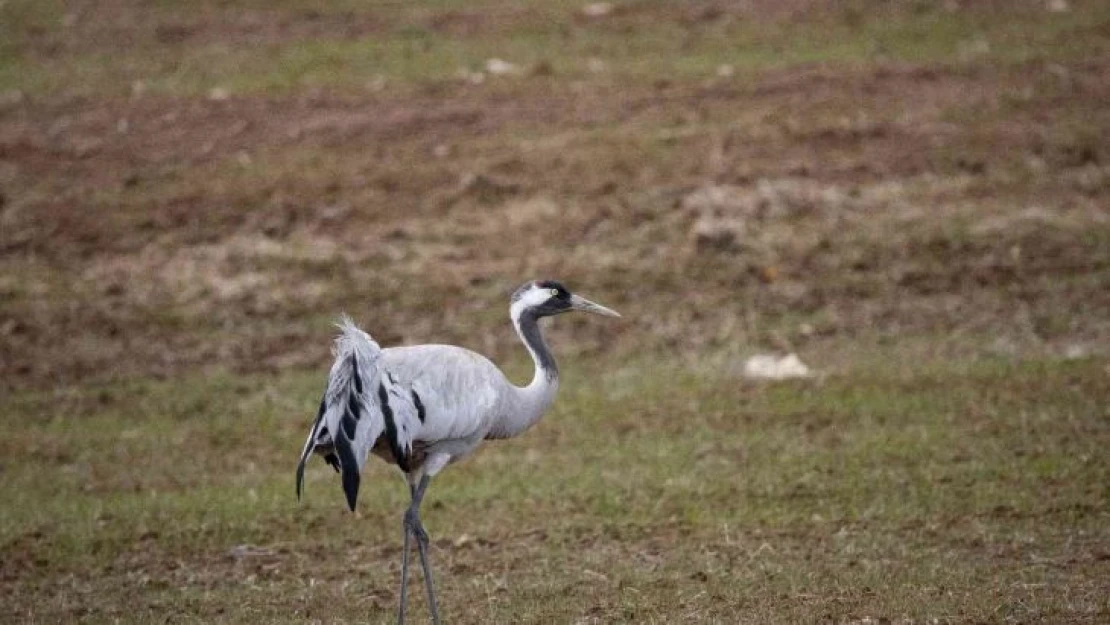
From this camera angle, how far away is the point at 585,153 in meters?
19.1

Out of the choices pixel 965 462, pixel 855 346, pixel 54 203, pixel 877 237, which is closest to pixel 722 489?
pixel 965 462

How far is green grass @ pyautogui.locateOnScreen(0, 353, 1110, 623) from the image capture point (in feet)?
31.3

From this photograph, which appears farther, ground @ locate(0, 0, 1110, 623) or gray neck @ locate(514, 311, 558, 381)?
ground @ locate(0, 0, 1110, 623)

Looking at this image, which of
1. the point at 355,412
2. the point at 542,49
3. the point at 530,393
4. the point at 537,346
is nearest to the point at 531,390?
the point at 530,393

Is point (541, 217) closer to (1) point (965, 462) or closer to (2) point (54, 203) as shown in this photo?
(2) point (54, 203)

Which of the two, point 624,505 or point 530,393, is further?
point 624,505

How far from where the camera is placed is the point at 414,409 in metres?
9.21

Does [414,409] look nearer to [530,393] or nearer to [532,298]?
[530,393]

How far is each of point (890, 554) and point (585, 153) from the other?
975 cm

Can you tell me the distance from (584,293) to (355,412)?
25.9ft

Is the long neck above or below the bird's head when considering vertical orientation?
below

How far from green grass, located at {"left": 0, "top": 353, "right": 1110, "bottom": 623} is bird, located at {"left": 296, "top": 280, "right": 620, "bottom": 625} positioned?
0.87 m

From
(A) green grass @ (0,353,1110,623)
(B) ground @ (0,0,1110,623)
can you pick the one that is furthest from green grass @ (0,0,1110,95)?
(A) green grass @ (0,353,1110,623)

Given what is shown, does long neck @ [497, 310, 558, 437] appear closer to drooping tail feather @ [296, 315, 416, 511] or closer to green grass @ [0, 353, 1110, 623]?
drooping tail feather @ [296, 315, 416, 511]
